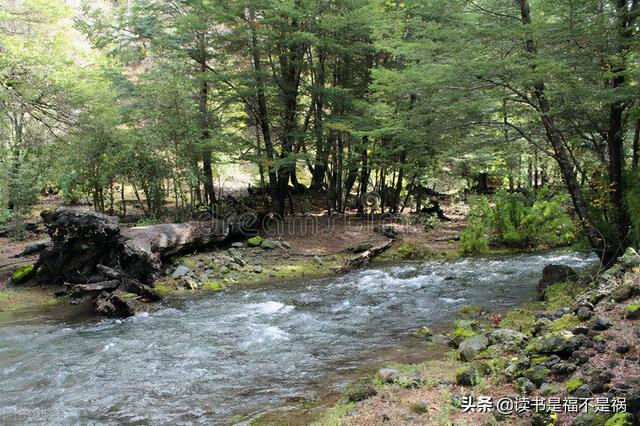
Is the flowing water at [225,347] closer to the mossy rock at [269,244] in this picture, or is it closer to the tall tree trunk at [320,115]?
the mossy rock at [269,244]

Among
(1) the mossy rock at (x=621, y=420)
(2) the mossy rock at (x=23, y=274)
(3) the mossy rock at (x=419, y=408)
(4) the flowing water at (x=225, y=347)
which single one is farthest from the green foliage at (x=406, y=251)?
(1) the mossy rock at (x=621, y=420)

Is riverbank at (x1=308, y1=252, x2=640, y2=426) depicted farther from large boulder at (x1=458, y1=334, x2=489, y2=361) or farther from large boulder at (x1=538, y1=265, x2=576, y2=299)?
large boulder at (x1=538, y1=265, x2=576, y2=299)

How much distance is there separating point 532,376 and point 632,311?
62.2 inches

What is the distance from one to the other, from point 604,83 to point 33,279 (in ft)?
43.9

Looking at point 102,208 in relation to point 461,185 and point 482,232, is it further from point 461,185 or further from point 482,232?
point 461,185

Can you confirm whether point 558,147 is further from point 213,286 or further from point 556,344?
point 213,286

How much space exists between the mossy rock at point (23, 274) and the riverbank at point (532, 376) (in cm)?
996

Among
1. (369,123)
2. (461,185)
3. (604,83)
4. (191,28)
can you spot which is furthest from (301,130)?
(461,185)

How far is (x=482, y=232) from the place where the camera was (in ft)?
45.6

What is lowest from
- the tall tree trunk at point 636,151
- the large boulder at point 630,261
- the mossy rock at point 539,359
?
the mossy rock at point 539,359

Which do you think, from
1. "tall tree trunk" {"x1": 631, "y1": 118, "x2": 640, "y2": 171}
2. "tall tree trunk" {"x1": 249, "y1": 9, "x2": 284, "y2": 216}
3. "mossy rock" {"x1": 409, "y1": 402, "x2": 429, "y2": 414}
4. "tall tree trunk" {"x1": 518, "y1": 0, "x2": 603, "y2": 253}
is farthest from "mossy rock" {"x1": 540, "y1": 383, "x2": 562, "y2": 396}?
"tall tree trunk" {"x1": 249, "y1": 9, "x2": 284, "y2": 216}

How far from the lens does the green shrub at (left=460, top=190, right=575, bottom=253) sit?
13055 millimetres

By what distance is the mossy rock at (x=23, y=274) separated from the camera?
11352 millimetres

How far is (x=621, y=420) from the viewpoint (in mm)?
3186
